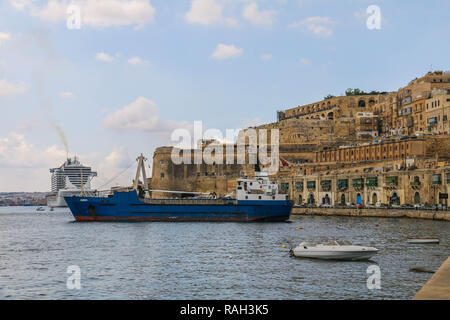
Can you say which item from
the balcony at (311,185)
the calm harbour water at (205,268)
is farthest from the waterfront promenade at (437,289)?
the balcony at (311,185)

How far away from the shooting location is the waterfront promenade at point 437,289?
10820mm

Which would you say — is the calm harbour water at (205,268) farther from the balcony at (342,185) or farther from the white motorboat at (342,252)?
the balcony at (342,185)

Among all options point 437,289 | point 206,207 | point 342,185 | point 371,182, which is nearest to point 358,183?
point 371,182

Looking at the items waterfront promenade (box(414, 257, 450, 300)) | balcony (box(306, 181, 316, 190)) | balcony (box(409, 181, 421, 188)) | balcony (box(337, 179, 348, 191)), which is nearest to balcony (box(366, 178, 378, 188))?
balcony (box(337, 179, 348, 191))

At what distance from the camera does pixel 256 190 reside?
198 ft

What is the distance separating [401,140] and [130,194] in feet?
149

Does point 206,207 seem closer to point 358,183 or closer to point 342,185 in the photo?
point 358,183

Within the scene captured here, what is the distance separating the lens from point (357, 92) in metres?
142

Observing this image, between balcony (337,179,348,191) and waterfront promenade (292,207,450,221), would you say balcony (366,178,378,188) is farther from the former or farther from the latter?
waterfront promenade (292,207,450,221)

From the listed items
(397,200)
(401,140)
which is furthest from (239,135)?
(397,200)

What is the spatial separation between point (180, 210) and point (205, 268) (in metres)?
36.0

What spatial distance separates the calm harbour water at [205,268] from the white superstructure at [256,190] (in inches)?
693

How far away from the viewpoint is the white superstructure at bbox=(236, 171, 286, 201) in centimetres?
6009
